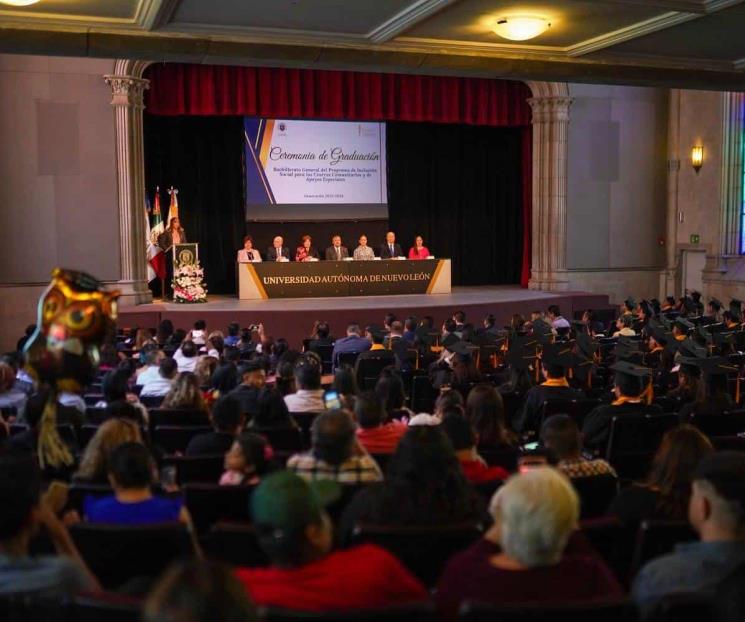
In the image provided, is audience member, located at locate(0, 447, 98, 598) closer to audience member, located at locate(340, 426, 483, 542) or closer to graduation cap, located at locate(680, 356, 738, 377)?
audience member, located at locate(340, 426, 483, 542)

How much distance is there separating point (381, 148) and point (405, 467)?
14.6 meters

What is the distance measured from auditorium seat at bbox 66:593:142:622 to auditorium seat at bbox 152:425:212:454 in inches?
110

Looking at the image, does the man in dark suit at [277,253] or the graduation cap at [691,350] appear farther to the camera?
the man in dark suit at [277,253]

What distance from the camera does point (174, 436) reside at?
16.0ft

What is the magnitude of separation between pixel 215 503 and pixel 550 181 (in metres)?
14.5

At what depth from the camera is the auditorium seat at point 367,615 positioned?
6.24 feet

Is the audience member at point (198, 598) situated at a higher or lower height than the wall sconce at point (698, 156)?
lower

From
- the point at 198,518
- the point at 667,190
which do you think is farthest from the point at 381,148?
the point at 198,518

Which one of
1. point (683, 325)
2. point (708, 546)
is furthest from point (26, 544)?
point (683, 325)

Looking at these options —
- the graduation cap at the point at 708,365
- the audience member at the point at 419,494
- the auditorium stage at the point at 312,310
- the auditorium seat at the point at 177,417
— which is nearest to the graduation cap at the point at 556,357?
the graduation cap at the point at 708,365

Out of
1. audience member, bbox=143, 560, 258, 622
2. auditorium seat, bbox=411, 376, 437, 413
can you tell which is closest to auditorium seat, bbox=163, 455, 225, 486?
audience member, bbox=143, 560, 258, 622

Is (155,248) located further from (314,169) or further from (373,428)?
(373,428)

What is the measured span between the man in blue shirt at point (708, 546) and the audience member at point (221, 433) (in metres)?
2.37

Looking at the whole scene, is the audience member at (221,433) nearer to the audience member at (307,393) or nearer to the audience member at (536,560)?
the audience member at (307,393)
